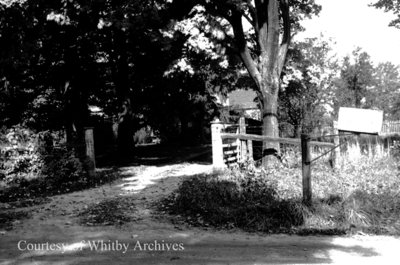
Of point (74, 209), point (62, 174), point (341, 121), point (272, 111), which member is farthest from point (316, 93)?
point (74, 209)

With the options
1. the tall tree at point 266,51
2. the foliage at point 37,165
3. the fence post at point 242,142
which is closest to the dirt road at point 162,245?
A: the foliage at point 37,165

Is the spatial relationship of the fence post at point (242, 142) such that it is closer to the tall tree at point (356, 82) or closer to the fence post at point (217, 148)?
the fence post at point (217, 148)

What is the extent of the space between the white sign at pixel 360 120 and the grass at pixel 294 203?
1068 millimetres

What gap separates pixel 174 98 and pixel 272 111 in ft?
21.5

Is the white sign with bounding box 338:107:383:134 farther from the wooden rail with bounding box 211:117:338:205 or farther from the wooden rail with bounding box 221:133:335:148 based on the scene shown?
→ the wooden rail with bounding box 221:133:335:148

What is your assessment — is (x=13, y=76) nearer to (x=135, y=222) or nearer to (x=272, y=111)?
(x=272, y=111)

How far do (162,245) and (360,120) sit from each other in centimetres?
529

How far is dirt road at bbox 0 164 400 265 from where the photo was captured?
17.0ft

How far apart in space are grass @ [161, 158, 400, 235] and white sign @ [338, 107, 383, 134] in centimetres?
107

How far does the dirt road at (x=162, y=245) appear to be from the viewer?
5180 millimetres

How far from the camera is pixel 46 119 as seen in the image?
18.6 m

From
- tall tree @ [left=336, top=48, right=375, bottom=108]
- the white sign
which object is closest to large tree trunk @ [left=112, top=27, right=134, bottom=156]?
the white sign

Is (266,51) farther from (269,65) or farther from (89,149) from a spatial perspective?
(89,149)

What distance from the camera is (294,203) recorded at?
274 inches
